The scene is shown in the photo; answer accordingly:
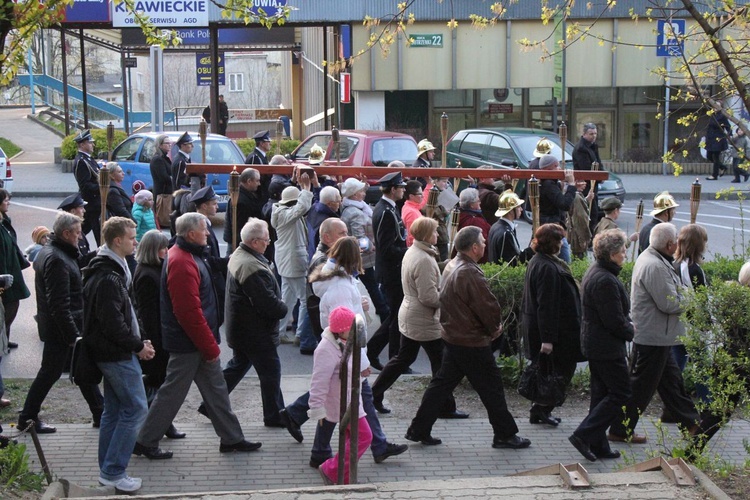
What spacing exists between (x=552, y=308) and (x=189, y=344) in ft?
9.03

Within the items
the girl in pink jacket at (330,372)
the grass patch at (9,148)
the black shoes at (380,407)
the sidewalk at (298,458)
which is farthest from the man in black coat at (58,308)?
the grass patch at (9,148)

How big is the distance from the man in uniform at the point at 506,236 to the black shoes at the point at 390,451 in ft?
9.36

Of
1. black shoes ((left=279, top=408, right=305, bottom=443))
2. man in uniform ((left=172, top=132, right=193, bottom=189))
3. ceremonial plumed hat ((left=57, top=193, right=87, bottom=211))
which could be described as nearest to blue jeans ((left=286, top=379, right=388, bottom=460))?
black shoes ((left=279, top=408, right=305, bottom=443))

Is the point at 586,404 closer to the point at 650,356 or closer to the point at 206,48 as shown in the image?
the point at 650,356

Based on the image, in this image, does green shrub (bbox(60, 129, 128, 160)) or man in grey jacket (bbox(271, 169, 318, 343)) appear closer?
man in grey jacket (bbox(271, 169, 318, 343))

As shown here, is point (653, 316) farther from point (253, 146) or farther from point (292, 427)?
point (253, 146)

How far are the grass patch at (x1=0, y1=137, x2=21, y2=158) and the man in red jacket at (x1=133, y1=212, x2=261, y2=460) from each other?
25287 mm

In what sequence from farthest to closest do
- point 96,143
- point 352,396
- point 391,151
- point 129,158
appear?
point 96,143 → point 129,158 → point 391,151 → point 352,396

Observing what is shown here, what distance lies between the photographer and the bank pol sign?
24.0 metres

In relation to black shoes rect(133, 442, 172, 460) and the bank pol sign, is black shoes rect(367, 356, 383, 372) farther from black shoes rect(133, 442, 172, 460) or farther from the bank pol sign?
the bank pol sign

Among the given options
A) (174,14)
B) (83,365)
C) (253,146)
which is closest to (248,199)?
(83,365)

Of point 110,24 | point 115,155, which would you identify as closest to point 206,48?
point 110,24

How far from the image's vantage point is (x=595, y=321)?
734 cm

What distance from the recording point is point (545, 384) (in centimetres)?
788
